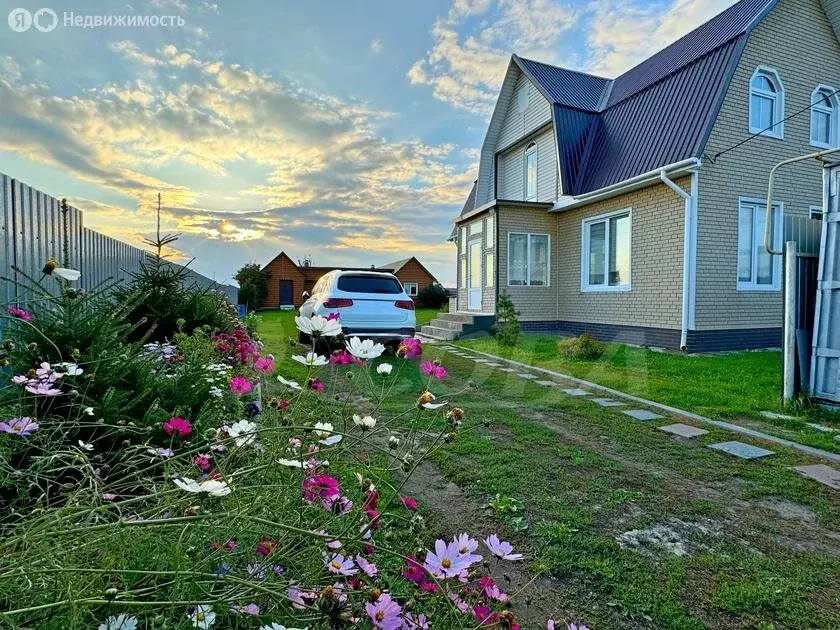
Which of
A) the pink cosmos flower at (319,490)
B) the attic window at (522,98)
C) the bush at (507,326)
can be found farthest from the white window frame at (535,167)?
the pink cosmos flower at (319,490)

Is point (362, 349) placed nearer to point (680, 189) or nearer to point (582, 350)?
point (582, 350)

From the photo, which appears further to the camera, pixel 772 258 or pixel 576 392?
pixel 772 258

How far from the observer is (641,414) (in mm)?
4547

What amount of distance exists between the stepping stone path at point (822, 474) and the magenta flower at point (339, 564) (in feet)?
11.1

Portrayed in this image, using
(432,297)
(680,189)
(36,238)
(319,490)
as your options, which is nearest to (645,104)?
(680,189)

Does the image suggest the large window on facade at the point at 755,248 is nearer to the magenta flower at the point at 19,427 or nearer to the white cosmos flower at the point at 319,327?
the white cosmos flower at the point at 319,327

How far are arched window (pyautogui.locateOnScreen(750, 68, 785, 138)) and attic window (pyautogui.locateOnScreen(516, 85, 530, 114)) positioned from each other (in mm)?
5277

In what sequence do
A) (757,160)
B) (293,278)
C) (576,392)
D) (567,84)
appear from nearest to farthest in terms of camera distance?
1. (576,392)
2. (757,160)
3. (567,84)
4. (293,278)

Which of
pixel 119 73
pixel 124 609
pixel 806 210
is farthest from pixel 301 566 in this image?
pixel 806 210

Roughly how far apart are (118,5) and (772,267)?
445 inches

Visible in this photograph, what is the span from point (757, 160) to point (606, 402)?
703 cm

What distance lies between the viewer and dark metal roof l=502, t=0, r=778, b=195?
8125 millimetres

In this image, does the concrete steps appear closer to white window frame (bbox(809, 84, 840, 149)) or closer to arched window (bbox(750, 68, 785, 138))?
arched window (bbox(750, 68, 785, 138))

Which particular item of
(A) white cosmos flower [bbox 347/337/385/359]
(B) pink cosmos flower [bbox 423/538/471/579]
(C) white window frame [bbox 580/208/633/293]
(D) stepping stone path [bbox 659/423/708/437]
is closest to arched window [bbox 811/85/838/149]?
(C) white window frame [bbox 580/208/633/293]
